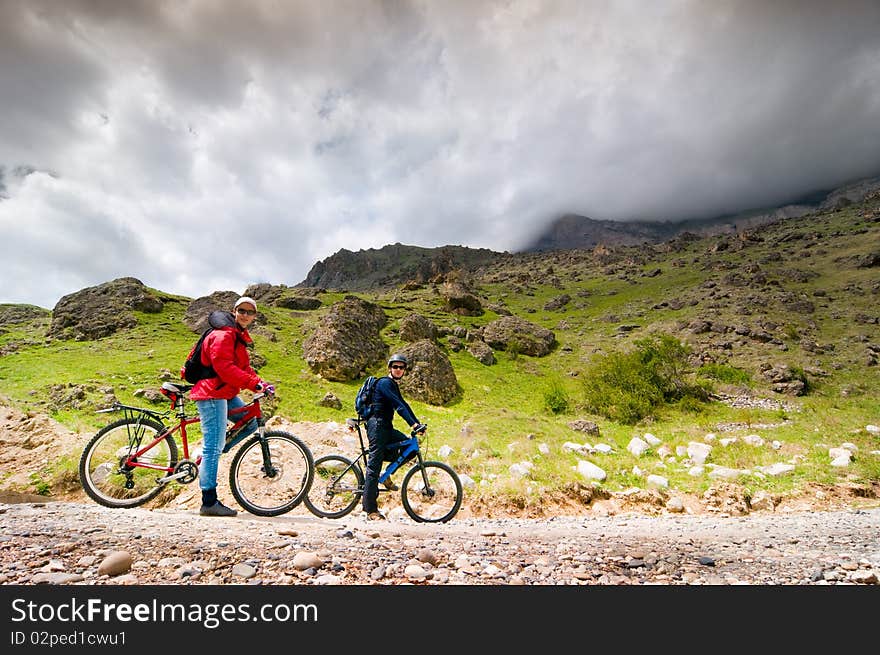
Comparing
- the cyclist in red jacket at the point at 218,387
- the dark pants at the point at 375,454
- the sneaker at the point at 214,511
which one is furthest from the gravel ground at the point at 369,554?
the cyclist in red jacket at the point at 218,387

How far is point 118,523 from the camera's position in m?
5.16

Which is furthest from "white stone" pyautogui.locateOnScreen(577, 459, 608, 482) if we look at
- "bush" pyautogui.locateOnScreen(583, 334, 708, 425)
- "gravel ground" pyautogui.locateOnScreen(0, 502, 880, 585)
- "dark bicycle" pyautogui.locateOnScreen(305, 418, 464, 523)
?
"bush" pyautogui.locateOnScreen(583, 334, 708, 425)

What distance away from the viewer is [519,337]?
63.8 meters

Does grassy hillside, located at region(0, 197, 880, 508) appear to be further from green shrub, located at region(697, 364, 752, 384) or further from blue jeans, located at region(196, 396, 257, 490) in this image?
blue jeans, located at region(196, 396, 257, 490)

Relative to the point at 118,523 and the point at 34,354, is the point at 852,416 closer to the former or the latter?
the point at 118,523

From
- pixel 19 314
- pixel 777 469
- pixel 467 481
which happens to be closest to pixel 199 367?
pixel 467 481

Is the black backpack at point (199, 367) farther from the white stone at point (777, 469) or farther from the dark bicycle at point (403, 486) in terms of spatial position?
the white stone at point (777, 469)

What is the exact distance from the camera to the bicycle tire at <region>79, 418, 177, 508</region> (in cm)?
630

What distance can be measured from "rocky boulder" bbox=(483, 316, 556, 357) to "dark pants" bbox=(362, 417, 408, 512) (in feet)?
177

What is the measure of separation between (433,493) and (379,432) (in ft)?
6.03
